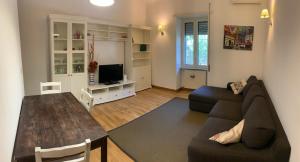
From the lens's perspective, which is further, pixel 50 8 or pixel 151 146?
pixel 50 8

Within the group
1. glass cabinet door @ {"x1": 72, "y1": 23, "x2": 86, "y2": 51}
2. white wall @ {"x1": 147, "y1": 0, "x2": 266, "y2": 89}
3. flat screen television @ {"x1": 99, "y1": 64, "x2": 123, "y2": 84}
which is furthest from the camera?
flat screen television @ {"x1": 99, "y1": 64, "x2": 123, "y2": 84}

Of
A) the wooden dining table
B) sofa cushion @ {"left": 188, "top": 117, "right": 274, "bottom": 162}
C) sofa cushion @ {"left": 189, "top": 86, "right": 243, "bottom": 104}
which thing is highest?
the wooden dining table

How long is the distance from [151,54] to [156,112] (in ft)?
9.44

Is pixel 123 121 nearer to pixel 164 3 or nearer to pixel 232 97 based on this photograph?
pixel 232 97

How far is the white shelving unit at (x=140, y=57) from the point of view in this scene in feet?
20.5

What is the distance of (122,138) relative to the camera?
342cm

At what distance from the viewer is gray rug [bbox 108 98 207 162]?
293 centimetres

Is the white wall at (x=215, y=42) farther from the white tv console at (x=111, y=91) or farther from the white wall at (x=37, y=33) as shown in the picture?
the white wall at (x=37, y=33)

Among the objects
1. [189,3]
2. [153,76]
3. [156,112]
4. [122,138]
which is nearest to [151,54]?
[153,76]

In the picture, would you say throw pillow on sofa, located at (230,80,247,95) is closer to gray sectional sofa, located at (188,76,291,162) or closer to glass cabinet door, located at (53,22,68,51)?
gray sectional sofa, located at (188,76,291,162)

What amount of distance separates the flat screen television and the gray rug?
5.39 feet

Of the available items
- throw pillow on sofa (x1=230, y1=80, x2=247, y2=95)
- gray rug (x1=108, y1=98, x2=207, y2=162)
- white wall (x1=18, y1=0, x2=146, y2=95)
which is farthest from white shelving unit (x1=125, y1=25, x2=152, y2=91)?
throw pillow on sofa (x1=230, y1=80, x2=247, y2=95)

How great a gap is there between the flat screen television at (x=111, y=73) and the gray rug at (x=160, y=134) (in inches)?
64.7

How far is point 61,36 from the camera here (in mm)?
4664
